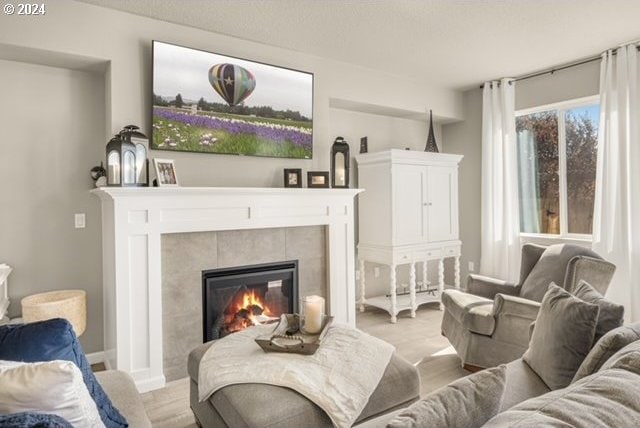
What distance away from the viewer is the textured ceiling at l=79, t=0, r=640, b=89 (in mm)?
2922

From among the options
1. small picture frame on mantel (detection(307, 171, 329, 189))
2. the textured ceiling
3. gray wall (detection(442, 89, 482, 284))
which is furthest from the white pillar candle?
gray wall (detection(442, 89, 482, 284))

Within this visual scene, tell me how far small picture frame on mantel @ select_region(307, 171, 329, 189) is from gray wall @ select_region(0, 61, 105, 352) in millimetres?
1745

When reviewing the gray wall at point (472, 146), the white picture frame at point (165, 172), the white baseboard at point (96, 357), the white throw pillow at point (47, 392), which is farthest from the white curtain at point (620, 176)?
the white baseboard at point (96, 357)

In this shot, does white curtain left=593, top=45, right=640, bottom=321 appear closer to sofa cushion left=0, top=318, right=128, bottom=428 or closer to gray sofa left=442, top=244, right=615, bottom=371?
gray sofa left=442, top=244, right=615, bottom=371

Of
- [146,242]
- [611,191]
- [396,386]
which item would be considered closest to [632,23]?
[611,191]

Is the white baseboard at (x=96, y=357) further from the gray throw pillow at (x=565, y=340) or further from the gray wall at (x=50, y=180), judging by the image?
the gray throw pillow at (x=565, y=340)

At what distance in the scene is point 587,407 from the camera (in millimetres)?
823

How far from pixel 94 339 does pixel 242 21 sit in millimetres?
2785

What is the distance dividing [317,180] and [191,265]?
137 centimetres

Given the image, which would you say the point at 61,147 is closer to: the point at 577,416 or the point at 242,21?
the point at 242,21

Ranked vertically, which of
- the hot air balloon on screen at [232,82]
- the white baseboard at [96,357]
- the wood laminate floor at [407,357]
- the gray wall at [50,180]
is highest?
the hot air balloon on screen at [232,82]

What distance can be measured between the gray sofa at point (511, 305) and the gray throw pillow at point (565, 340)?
946 millimetres

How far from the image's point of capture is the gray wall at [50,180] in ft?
9.52

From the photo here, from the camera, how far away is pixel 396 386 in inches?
74.5
